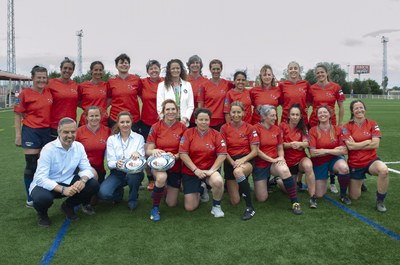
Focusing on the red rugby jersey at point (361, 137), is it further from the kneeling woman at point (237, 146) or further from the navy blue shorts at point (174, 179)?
the navy blue shorts at point (174, 179)

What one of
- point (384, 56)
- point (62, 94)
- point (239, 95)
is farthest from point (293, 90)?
point (384, 56)

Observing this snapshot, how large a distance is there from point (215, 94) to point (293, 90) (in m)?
1.18

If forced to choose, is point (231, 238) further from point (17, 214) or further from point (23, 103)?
point (23, 103)

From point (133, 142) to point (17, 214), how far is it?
5.46ft

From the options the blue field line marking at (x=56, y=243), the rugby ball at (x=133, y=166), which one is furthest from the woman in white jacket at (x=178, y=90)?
the blue field line marking at (x=56, y=243)

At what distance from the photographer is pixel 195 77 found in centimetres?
555

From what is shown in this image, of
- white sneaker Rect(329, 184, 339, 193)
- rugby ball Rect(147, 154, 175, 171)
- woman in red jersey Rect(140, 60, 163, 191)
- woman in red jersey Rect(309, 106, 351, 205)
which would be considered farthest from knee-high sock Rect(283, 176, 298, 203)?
woman in red jersey Rect(140, 60, 163, 191)

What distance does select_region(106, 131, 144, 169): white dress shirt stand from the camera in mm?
4504

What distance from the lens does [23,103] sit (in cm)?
462

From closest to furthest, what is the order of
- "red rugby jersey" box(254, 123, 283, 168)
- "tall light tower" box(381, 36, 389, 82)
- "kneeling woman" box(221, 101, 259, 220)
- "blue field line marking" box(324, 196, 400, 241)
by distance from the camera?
1. "blue field line marking" box(324, 196, 400, 241)
2. "kneeling woman" box(221, 101, 259, 220)
3. "red rugby jersey" box(254, 123, 283, 168)
4. "tall light tower" box(381, 36, 389, 82)

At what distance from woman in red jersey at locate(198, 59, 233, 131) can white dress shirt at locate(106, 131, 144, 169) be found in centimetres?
127

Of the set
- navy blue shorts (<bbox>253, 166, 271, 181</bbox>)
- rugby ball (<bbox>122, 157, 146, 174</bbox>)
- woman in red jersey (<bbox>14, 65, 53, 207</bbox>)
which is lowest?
navy blue shorts (<bbox>253, 166, 271, 181</bbox>)

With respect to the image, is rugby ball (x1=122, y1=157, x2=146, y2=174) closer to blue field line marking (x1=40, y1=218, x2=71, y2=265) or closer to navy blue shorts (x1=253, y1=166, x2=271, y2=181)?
blue field line marking (x1=40, y1=218, x2=71, y2=265)

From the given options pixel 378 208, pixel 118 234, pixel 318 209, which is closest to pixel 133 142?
pixel 118 234
